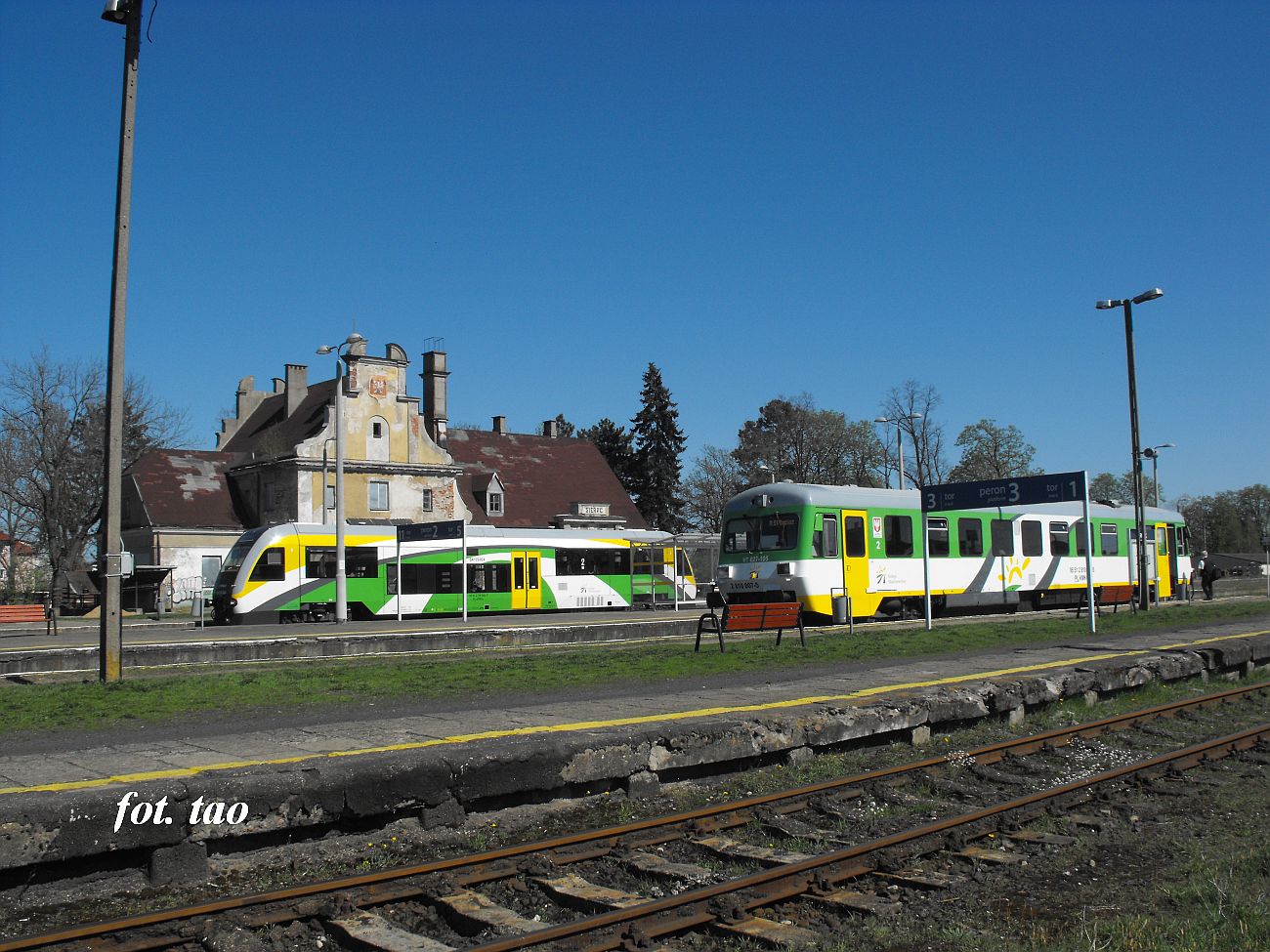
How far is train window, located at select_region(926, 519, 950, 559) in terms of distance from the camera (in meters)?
30.1

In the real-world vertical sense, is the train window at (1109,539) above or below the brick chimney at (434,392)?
below

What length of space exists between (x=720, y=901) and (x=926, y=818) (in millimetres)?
2953

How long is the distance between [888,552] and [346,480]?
37758 mm

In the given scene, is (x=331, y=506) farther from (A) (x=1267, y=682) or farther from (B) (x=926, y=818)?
(B) (x=926, y=818)

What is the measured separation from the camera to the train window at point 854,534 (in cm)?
2783

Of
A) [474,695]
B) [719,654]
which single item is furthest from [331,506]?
[474,695]

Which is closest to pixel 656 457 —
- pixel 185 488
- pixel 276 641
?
pixel 185 488

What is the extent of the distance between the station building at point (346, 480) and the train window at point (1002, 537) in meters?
31.7

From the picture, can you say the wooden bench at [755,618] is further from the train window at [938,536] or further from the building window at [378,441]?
the building window at [378,441]

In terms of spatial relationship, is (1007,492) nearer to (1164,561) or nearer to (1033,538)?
(1033,538)

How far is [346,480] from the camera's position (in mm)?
60031

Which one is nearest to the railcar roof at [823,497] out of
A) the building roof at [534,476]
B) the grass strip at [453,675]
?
the grass strip at [453,675]

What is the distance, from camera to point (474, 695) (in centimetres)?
1380

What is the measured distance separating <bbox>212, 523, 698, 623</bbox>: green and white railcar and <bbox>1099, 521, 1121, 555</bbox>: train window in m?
16.0
